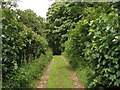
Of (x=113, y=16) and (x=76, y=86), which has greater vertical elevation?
(x=113, y=16)

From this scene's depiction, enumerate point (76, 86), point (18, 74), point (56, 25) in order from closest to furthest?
point (18, 74) → point (76, 86) → point (56, 25)

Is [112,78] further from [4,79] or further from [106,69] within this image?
[4,79]

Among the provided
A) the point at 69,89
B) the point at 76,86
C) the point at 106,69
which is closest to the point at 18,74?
the point at 69,89

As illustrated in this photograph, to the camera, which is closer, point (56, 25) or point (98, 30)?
point (98, 30)

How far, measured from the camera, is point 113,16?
4957 millimetres

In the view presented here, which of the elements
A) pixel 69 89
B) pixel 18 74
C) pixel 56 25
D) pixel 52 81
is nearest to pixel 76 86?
pixel 69 89

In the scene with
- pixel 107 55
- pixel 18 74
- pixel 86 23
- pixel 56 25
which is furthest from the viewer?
pixel 56 25

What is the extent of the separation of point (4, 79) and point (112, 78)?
150 inches

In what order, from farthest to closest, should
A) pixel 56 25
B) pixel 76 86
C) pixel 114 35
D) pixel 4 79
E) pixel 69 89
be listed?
pixel 56 25
pixel 76 86
pixel 69 89
pixel 4 79
pixel 114 35

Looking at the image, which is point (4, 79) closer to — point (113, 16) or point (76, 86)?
point (76, 86)

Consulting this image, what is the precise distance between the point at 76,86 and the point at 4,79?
3.42 metres

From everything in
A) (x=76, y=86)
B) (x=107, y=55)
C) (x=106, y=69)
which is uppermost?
(x=107, y=55)

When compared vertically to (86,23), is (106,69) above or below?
below

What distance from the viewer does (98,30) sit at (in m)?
5.82
